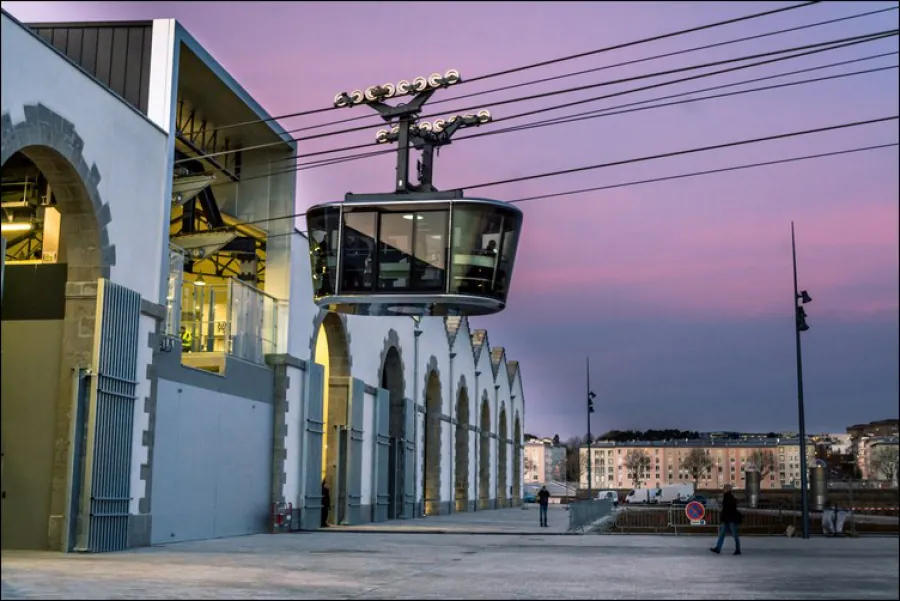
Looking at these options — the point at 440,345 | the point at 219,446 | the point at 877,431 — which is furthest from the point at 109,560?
the point at 440,345

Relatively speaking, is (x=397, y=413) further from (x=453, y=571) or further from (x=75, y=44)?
(x=453, y=571)

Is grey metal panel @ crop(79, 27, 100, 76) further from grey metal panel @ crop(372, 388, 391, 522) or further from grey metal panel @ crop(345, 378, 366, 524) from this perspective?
grey metal panel @ crop(372, 388, 391, 522)

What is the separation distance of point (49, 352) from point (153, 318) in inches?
105

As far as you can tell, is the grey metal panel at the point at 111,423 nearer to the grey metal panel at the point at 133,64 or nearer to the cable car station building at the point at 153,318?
the cable car station building at the point at 153,318

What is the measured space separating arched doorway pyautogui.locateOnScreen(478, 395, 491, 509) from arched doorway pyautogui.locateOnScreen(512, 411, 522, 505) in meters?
12.5

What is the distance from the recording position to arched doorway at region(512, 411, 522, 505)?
79.5m

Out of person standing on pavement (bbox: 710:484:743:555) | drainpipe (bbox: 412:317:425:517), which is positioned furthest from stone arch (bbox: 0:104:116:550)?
drainpipe (bbox: 412:317:425:517)

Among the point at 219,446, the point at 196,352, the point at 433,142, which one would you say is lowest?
the point at 219,446

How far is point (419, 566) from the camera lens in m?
18.5

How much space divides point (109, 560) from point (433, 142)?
409 inches

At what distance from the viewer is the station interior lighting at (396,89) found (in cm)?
2106

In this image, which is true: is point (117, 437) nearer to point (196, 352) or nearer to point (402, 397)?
point (196, 352)

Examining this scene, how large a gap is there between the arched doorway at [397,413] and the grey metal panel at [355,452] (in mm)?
5632

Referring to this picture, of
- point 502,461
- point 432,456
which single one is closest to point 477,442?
point 432,456
